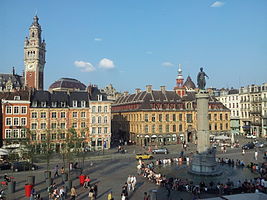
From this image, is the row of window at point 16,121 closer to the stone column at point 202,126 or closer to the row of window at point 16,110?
the row of window at point 16,110

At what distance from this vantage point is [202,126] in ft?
102

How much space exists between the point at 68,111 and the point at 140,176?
28.4 metres

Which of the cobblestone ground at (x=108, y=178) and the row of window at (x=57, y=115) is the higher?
the row of window at (x=57, y=115)

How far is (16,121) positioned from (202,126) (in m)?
36.7

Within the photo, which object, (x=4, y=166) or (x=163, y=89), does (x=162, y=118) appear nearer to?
(x=163, y=89)

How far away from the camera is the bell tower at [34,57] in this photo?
10306 centimetres

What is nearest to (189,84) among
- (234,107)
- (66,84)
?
(234,107)

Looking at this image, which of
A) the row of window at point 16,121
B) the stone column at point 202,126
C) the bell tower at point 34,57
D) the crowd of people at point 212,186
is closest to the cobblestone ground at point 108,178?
the crowd of people at point 212,186

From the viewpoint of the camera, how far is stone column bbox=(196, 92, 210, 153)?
30.7m

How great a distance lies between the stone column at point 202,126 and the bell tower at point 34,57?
3280 inches

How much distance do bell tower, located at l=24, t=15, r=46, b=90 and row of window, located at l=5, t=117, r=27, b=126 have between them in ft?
174

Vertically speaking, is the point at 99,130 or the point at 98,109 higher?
the point at 98,109

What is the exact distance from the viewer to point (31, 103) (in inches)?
2063

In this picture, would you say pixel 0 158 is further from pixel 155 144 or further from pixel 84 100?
pixel 155 144
